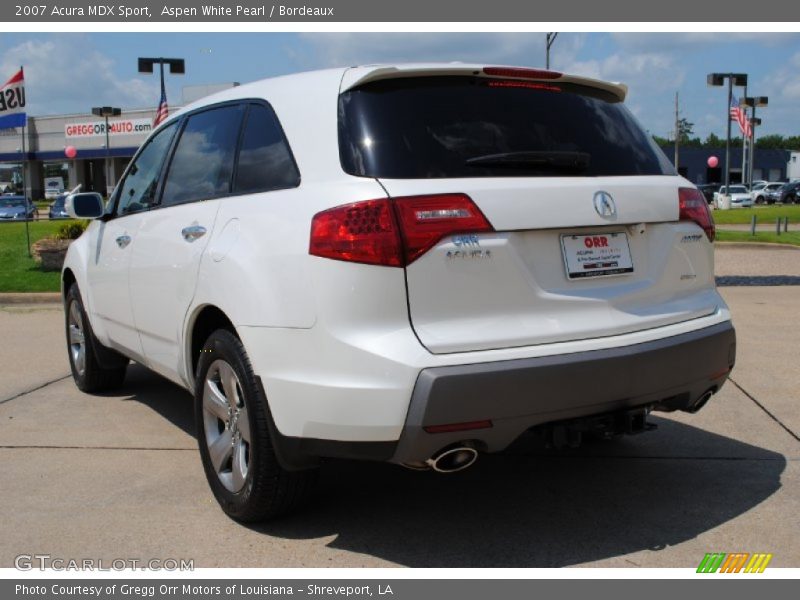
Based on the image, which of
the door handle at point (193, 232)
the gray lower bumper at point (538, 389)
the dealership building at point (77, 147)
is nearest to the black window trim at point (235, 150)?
the door handle at point (193, 232)

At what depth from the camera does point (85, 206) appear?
18.6ft

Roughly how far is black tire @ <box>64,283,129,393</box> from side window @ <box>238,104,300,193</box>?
2.62 meters

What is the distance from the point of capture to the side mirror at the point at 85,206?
221 inches

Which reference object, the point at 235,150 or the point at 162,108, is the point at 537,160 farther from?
the point at 162,108

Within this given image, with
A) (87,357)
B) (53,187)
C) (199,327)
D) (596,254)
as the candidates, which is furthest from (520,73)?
(53,187)

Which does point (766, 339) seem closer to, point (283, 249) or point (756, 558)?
point (756, 558)

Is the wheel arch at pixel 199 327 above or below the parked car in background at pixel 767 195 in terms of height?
above

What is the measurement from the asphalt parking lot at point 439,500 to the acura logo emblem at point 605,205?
1.35 metres

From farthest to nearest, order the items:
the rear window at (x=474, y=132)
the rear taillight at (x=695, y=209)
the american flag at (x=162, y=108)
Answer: the american flag at (x=162, y=108) → the rear taillight at (x=695, y=209) → the rear window at (x=474, y=132)

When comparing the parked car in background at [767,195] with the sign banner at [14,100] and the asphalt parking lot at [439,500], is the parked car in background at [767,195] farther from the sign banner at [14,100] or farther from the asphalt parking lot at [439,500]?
the asphalt parking lot at [439,500]

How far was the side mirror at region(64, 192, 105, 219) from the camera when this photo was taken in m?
5.61

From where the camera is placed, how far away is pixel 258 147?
3980mm

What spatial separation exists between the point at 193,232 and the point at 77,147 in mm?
60467

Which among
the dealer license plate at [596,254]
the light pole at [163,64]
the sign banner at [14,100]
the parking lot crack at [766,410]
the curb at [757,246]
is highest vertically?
the light pole at [163,64]
